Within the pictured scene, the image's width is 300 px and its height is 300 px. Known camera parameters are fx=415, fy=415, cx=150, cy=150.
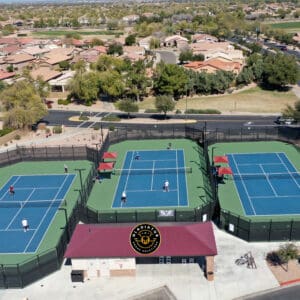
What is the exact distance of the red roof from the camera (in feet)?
81.8

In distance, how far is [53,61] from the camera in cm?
9812

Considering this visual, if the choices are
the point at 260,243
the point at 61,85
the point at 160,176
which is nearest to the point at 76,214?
the point at 160,176

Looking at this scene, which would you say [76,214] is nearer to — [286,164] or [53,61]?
[286,164]

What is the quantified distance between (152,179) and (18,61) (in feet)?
241

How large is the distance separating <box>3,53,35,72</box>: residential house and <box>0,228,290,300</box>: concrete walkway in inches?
3225

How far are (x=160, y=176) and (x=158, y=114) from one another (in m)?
24.5

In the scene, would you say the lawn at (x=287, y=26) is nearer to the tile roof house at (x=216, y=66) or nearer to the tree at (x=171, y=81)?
the tile roof house at (x=216, y=66)

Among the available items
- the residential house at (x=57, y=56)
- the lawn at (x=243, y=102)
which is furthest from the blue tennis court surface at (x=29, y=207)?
the residential house at (x=57, y=56)

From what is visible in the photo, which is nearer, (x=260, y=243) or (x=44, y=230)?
(x=260, y=243)

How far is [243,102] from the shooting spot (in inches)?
2608

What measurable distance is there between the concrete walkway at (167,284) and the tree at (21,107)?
30531mm

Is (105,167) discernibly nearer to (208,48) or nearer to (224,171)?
(224,171)

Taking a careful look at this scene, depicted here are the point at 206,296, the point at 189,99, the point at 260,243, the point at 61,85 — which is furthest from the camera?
the point at 61,85

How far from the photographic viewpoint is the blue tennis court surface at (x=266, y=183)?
3281 cm
